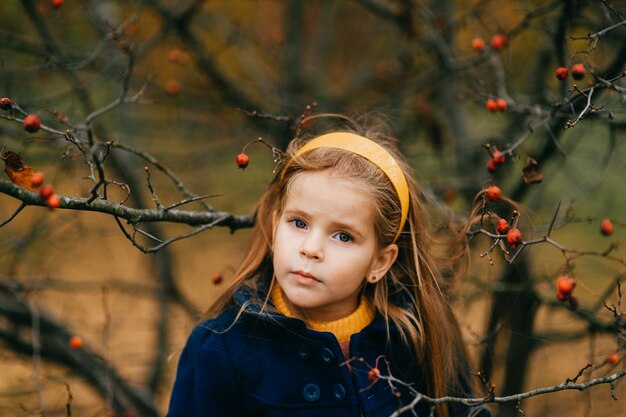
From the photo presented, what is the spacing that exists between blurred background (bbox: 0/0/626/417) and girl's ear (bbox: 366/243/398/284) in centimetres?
31

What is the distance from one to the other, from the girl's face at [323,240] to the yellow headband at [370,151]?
121 mm

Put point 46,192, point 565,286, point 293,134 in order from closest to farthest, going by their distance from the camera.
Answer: point 46,192
point 565,286
point 293,134

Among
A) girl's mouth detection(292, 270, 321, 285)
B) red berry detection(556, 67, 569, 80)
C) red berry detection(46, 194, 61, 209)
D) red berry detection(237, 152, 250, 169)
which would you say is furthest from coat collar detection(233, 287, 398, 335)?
red berry detection(556, 67, 569, 80)

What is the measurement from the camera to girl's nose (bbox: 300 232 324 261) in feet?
6.14

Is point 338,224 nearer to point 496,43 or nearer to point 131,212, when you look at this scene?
point 131,212

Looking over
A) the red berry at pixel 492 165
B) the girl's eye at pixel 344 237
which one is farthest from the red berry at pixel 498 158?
the girl's eye at pixel 344 237

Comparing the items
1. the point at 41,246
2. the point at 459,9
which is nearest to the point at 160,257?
the point at 41,246

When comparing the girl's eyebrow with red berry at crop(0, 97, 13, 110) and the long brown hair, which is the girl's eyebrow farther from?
red berry at crop(0, 97, 13, 110)

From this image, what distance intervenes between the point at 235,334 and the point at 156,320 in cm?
184

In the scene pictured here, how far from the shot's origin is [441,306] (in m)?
2.25

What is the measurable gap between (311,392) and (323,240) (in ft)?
1.52

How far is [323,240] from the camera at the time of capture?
1907mm

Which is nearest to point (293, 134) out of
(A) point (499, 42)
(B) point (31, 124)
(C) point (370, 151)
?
(C) point (370, 151)

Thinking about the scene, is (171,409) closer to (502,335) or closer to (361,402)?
(361,402)
